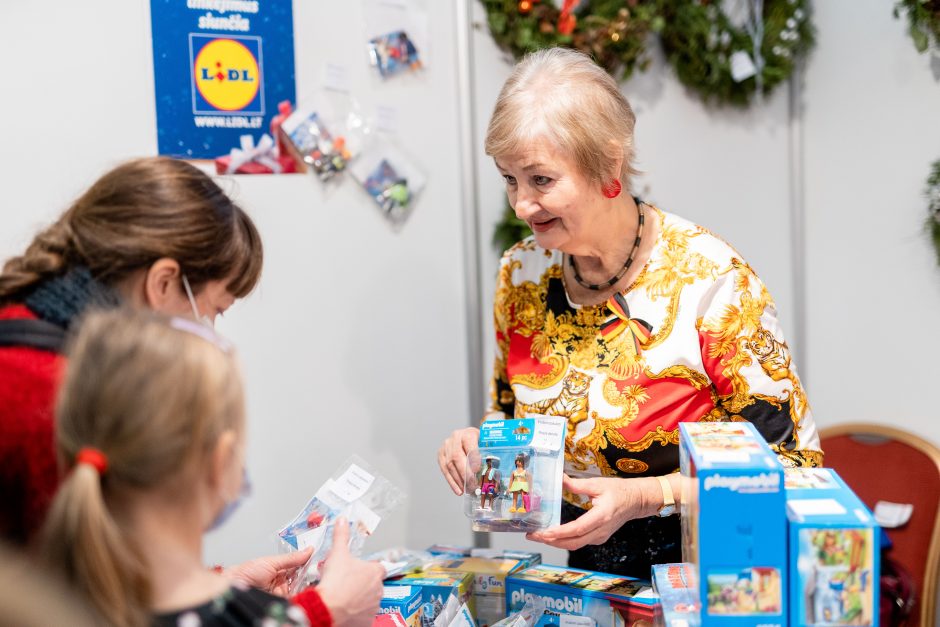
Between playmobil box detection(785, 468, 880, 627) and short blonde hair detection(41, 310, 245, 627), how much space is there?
2.63 feet

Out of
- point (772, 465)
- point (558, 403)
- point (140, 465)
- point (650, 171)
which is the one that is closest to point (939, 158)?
point (650, 171)

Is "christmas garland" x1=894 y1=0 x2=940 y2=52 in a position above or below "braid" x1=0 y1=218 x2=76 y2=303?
above

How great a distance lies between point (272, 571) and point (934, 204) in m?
2.20

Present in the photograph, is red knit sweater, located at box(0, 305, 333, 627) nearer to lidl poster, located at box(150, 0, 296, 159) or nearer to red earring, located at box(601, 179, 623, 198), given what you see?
red earring, located at box(601, 179, 623, 198)

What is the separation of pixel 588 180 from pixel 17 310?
43.1 inches

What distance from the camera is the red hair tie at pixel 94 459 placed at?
1086 mm

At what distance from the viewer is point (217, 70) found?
2.46 m

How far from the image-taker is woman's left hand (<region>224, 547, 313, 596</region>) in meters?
1.68

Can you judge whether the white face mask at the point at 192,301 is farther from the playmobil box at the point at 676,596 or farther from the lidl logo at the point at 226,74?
the lidl logo at the point at 226,74

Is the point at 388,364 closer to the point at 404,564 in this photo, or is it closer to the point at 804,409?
the point at 404,564

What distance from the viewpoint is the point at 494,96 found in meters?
2.87

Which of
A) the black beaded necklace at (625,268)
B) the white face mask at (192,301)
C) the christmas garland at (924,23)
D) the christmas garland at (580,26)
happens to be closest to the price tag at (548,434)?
the black beaded necklace at (625,268)

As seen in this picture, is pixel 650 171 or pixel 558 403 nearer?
pixel 558 403

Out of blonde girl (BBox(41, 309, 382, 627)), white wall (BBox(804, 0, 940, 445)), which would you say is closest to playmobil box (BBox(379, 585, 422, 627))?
blonde girl (BBox(41, 309, 382, 627))
